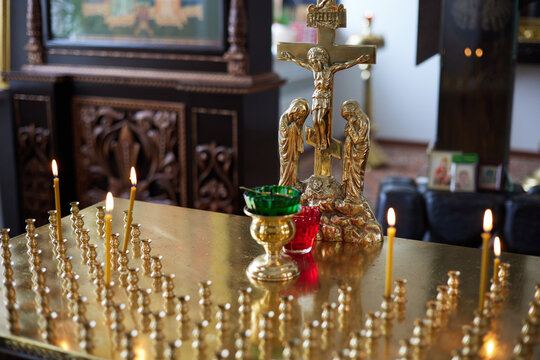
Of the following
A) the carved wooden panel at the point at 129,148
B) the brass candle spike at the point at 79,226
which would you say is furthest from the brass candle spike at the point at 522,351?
the carved wooden panel at the point at 129,148

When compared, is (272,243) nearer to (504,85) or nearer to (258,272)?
(258,272)

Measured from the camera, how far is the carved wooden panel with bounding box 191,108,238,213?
135 inches

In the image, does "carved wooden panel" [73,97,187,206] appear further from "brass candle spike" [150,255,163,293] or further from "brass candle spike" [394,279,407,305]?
"brass candle spike" [394,279,407,305]

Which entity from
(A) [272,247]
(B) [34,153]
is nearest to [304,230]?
(A) [272,247]

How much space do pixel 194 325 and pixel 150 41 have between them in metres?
2.53

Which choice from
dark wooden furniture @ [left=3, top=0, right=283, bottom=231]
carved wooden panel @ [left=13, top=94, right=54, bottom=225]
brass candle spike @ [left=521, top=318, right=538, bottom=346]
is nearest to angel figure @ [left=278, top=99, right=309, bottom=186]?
brass candle spike @ [left=521, top=318, right=538, bottom=346]

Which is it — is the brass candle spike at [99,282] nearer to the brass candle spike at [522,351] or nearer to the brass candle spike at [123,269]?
the brass candle spike at [123,269]

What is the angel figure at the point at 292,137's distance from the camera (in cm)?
170

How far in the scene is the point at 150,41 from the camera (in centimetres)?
361

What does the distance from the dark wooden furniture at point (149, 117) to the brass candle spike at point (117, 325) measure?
2.09 meters

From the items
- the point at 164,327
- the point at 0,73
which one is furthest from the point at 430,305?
the point at 0,73

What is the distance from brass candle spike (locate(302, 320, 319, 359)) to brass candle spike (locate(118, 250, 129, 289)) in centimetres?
46

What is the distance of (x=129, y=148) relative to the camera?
3.76 m

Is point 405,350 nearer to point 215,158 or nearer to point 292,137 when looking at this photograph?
point 292,137
